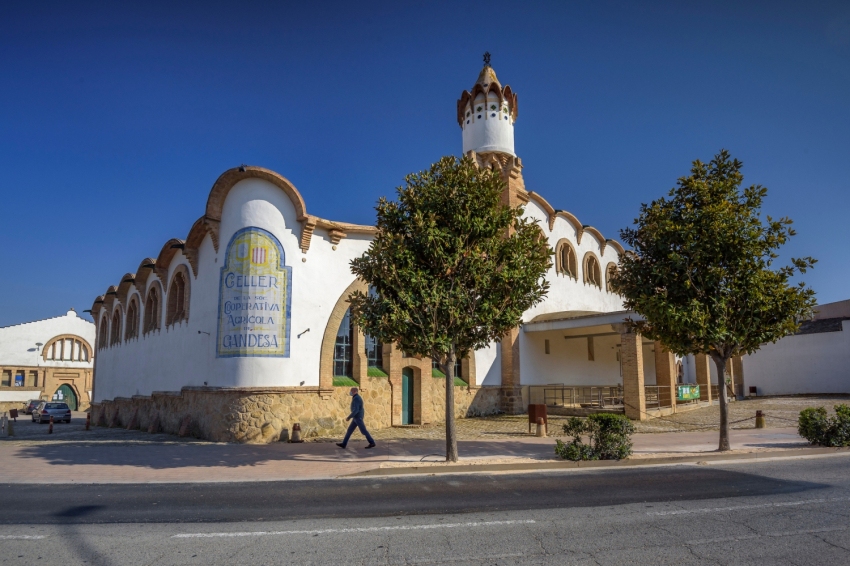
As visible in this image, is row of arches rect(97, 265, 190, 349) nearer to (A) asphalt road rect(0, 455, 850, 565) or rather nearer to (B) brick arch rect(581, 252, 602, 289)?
(A) asphalt road rect(0, 455, 850, 565)

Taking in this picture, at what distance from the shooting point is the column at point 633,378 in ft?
68.2

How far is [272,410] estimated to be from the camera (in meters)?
17.7

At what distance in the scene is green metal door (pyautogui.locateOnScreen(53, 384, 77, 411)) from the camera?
54.2m

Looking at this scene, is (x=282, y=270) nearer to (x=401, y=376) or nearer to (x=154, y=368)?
(x=401, y=376)

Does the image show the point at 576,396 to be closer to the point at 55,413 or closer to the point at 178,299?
the point at 178,299

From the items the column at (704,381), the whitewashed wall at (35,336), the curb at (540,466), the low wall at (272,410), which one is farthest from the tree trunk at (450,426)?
the whitewashed wall at (35,336)

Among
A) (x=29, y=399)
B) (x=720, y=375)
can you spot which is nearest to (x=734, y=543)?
(x=720, y=375)

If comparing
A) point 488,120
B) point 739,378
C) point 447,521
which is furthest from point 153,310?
point 739,378

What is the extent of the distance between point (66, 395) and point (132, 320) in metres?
32.3

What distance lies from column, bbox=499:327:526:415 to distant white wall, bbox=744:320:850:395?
18.1 metres

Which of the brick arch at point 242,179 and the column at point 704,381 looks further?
the column at point 704,381

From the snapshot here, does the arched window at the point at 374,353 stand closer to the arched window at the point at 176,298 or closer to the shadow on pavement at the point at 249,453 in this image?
the shadow on pavement at the point at 249,453

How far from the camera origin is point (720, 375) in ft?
45.8

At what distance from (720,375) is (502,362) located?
36.6 ft
